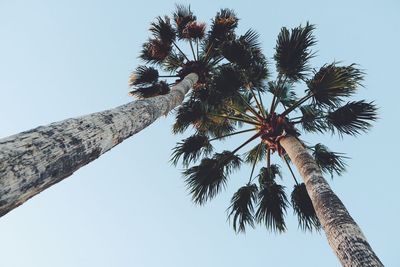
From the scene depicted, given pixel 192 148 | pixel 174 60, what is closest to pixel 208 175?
pixel 192 148

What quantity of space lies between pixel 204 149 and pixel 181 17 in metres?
4.50

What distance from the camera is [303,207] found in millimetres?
7840

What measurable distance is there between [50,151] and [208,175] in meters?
6.77

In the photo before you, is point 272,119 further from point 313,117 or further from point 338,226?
point 338,226

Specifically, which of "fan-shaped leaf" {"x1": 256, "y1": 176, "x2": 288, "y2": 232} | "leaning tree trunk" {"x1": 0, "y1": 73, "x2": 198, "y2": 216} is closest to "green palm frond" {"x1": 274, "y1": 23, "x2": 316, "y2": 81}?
"fan-shaped leaf" {"x1": 256, "y1": 176, "x2": 288, "y2": 232}

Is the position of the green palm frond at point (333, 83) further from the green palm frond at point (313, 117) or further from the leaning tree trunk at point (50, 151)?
the leaning tree trunk at point (50, 151)

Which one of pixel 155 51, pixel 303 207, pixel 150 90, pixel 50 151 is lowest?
pixel 50 151

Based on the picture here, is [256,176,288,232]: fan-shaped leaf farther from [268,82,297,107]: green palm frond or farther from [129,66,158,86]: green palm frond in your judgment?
[129,66,158,86]: green palm frond

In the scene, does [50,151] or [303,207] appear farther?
[303,207]

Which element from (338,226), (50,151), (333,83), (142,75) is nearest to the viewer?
(50,151)

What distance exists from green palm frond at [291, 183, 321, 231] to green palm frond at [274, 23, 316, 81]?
2.83 m

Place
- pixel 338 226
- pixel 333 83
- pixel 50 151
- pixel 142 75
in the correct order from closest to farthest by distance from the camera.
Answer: pixel 50 151, pixel 338 226, pixel 333 83, pixel 142 75

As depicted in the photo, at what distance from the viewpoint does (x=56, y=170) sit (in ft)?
6.66

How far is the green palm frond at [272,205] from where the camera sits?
26.1 feet
